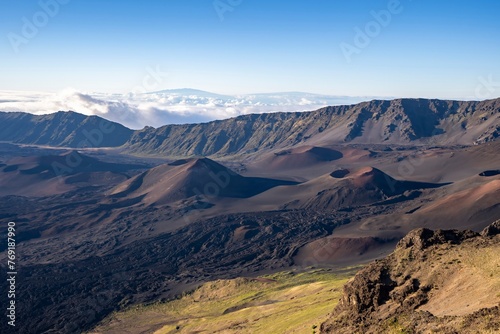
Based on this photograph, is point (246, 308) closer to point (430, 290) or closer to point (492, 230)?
point (492, 230)

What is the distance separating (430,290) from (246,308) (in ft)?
103

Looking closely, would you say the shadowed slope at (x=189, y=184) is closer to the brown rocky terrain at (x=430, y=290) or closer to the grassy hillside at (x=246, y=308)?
the grassy hillside at (x=246, y=308)

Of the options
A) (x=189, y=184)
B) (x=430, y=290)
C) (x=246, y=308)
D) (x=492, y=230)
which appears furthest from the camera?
(x=189, y=184)

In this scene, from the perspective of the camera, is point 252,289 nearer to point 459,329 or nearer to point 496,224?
point 496,224

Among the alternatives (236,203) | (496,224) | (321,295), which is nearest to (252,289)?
(321,295)

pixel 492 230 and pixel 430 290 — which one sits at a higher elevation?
pixel 492 230

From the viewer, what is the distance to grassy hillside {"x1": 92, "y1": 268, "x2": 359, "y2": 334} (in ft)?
156

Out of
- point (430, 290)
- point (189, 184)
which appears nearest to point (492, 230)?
point (430, 290)

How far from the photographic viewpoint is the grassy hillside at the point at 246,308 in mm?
47503

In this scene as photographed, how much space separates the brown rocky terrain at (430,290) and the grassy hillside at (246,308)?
5198 millimetres

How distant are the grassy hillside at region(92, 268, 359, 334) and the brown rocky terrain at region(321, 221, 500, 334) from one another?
5198 mm

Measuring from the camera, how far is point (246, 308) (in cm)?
6031

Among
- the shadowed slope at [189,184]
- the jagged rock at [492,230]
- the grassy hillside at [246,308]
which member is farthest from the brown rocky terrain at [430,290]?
the shadowed slope at [189,184]

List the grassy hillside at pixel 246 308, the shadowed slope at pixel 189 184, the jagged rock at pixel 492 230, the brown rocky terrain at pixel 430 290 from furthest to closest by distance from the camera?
1. the shadowed slope at pixel 189 184
2. the grassy hillside at pixel 246 308
3. the jagged rock at pixel 492 230
4. the brown rocky terrain at pixel 430 290
